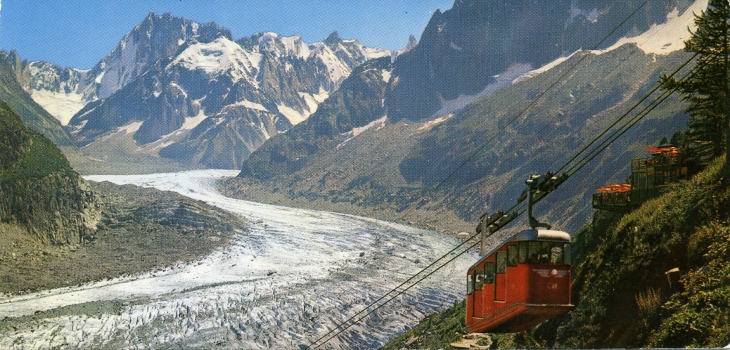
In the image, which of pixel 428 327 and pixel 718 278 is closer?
pixel 718 278

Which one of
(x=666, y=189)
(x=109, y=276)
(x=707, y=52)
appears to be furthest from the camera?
(x=109, y=276)

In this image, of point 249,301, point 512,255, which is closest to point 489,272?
point 512,255

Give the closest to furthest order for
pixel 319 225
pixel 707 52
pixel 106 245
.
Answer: pixel 707 52, pixel 106 245, pixel 319 225

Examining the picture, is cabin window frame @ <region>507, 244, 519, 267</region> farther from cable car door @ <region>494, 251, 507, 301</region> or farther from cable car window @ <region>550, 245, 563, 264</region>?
cable car window @ <region>550, 245, 563, 264</region>

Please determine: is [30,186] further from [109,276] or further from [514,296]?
[514,296]

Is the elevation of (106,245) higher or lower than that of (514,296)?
lower

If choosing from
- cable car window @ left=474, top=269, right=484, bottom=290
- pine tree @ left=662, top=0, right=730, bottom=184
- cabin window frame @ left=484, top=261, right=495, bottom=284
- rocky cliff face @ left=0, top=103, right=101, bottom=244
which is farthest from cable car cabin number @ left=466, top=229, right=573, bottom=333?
rocky cliff face @ left=0, top=103, right=101, bottom=244

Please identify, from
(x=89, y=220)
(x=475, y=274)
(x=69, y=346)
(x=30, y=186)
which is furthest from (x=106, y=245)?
(x=475, y=274)

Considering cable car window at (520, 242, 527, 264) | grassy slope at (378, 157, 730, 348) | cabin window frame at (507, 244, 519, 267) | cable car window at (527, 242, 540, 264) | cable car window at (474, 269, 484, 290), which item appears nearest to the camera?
grassy slope at (378, 157, 730, 348)
